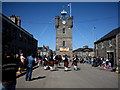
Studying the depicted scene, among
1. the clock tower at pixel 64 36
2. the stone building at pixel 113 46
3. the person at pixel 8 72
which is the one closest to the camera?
the person at pixel 8 72

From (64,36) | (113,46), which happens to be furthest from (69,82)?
(64,36)

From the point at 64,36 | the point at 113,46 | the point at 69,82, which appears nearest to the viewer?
the point at 69,82

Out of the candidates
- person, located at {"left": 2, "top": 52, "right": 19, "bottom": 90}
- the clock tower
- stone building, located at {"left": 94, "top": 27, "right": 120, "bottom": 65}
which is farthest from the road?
the clock tower

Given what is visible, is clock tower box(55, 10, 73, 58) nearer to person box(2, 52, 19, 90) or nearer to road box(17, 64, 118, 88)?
road box(17, 64, 118, 88)

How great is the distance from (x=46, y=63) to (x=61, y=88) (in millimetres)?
10727

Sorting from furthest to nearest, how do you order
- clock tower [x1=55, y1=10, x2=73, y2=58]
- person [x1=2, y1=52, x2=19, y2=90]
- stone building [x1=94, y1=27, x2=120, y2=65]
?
clock tower [x1=55, y1=10, x2=73, y2=58], stone building [x1=94, y1=27, x2=120, y2=65], person [x1=2, y1=52, x2=19, y2=90]

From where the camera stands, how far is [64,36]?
2068 inches

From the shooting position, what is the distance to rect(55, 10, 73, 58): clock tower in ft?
171

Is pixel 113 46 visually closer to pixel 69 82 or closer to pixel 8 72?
pixel 69 82

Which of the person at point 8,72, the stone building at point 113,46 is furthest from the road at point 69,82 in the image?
the stone building at point 113,46

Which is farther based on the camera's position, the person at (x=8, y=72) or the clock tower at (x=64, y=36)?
the clock tower at (x=64, y=36)

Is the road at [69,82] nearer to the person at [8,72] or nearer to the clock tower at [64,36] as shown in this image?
the person at [8,72]

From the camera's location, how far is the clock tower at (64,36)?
51984 mm

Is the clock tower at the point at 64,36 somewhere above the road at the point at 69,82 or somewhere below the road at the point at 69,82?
above
